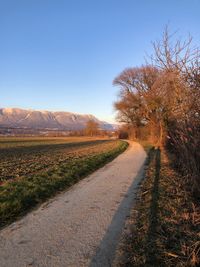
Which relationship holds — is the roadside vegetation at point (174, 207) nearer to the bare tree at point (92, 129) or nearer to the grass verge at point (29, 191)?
the grass verge at point (29, 191)

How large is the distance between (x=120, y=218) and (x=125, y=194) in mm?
2317

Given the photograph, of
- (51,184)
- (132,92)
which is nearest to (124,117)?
(132,92)

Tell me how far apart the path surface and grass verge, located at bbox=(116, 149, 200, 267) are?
0.97 feet

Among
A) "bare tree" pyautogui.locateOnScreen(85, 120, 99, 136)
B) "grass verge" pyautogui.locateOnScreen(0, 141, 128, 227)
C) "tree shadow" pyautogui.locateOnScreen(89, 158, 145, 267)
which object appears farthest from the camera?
"bare tree" pyautogui.locateOnScreen(85, 120, 99, 136)

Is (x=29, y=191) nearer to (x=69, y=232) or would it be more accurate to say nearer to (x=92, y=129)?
(x=69, y=232)

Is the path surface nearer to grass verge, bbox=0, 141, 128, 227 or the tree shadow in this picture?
the tree shadow

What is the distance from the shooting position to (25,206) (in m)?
6.84

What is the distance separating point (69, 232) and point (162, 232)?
75.0 inches

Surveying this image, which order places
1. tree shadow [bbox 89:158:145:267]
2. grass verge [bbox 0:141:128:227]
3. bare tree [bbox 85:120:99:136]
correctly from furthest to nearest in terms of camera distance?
bare tree [bbox 85:120:99:136] < grass verge [bbox 0:141:128:227] < tree shadow [bbox 89:158:145:267]

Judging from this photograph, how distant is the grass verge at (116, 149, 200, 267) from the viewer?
13.0 ft

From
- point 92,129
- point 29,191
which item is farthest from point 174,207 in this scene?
point 92,129

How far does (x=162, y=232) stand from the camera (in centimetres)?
496

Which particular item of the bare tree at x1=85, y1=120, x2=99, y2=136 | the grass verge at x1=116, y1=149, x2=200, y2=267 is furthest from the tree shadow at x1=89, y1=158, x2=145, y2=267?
the bare tree at x1=85, y1=120, x2=99, y2=136

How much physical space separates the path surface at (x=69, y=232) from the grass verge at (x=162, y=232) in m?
0.30
